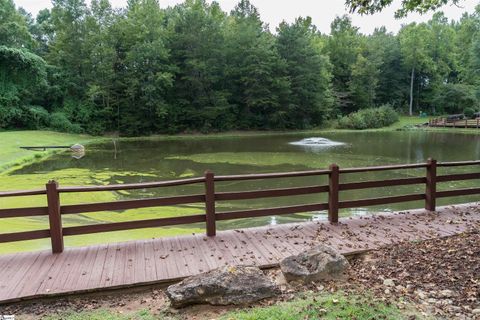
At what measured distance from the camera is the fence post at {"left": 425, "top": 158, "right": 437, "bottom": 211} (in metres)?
7.00

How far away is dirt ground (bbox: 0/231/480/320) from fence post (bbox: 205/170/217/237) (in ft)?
4.61

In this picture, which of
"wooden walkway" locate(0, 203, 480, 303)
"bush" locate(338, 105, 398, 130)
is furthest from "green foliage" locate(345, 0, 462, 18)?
"bush" locate(338, 105, 398, 130)

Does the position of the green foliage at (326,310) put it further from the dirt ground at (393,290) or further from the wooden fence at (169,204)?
the wooden fence at (169,204)

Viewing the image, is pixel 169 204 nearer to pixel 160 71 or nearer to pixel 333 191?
pixel 333 191

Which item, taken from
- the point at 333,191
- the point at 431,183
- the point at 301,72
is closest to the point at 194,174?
the point at 333,191

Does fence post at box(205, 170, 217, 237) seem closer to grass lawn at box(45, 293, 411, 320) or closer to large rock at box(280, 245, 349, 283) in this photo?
large rock at box(280, 245, 349, 283)

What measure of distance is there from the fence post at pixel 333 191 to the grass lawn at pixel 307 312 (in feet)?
8.88

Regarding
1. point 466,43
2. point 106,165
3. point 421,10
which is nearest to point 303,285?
point 421,10

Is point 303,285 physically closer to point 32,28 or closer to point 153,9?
point 153,9

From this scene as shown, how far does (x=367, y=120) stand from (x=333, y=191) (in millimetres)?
38516

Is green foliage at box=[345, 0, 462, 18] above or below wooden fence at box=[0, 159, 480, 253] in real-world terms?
above

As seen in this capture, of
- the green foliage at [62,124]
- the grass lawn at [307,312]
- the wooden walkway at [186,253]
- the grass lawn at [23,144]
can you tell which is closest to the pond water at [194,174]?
the grass lawn at [23,144]

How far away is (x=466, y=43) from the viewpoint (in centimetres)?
5522

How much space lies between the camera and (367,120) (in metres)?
42.3
